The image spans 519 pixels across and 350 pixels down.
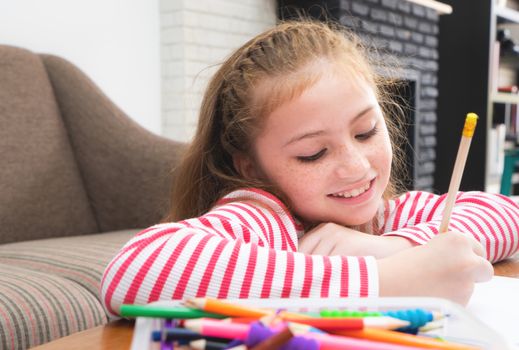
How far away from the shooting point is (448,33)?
400 centimetres

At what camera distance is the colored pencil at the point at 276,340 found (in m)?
0.26

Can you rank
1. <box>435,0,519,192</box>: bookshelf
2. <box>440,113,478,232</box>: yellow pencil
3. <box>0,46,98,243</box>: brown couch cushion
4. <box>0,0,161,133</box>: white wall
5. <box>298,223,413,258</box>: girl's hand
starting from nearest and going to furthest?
<box>440,113,478,232</box>: yellow pencil
<box>298,223,413,258</box>: girl's hand
<box>0,46,98,243</box>: brown couch cushion
<box>0,0,161,133</box>: white wall
<box>435,0,519,192</box>: bookshelf

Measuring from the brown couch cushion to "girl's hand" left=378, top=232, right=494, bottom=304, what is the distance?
114 cm

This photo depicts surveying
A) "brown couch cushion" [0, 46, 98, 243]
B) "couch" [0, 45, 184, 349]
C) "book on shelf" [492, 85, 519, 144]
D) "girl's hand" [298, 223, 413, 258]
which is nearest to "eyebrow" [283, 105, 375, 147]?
"girl's hand" [298, 223, 413, 258]

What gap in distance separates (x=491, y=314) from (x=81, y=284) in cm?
67

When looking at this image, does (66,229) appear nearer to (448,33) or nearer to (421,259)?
(421,259)

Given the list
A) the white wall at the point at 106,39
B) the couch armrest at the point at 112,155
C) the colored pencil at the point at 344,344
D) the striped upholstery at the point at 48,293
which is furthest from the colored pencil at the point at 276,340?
the white wall at the point at 106,39

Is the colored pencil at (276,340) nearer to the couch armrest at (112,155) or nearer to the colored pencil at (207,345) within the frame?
the colored pencil at (207,345)

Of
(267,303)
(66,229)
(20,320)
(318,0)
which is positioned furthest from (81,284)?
(318,0)

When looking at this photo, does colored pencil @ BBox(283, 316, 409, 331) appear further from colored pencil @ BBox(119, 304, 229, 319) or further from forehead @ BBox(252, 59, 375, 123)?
forehead @ BBox(252, 59, 375, 123)

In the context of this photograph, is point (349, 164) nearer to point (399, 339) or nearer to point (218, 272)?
point (218, 272)

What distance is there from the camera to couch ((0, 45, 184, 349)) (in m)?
1.40

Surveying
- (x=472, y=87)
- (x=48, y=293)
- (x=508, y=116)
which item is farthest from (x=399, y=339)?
(x=508, y=116)

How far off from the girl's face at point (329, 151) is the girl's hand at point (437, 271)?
192mm
